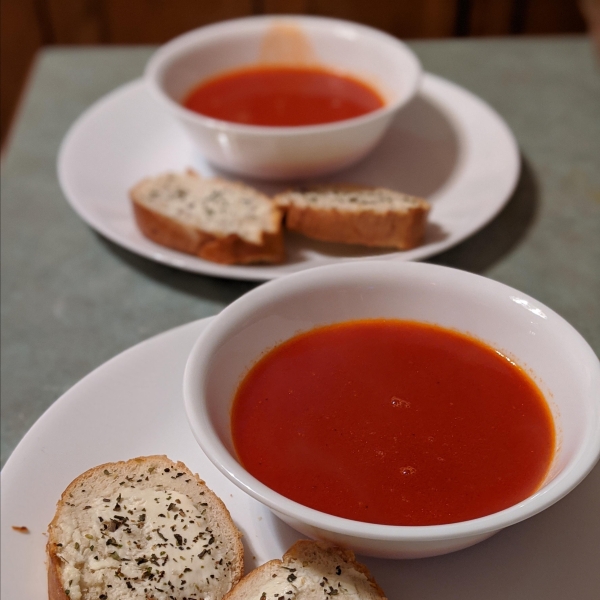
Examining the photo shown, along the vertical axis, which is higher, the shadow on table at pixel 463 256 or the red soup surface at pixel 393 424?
the red soup surface at pixel 393 424

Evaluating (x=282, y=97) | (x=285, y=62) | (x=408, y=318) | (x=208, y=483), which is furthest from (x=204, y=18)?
(x=208, y=483)

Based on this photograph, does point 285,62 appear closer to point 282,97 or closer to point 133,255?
point 282,97

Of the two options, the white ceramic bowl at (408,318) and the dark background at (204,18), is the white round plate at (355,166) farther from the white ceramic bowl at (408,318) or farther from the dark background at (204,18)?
the dark background at (204,18)

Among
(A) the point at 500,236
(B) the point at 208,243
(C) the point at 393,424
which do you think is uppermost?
(C) the point at 393,424

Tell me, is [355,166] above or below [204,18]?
above

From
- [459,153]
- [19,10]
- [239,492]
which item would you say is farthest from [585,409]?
[19,10]

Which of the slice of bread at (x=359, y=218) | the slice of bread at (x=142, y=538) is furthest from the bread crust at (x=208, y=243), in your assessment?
the slice of bread at (x=142, y=538)
